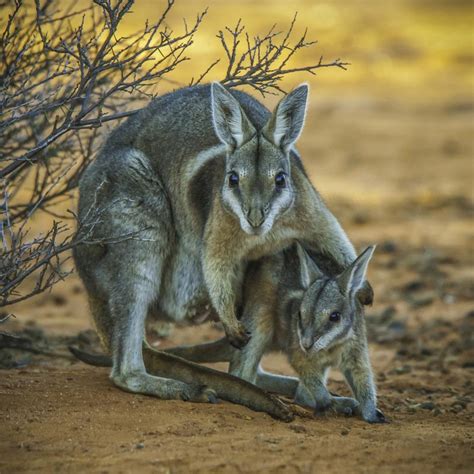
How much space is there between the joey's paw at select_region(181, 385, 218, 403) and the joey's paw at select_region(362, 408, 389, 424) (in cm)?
85

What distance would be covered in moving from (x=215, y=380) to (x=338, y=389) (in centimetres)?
122

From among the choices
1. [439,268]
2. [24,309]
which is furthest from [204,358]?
[439,268]

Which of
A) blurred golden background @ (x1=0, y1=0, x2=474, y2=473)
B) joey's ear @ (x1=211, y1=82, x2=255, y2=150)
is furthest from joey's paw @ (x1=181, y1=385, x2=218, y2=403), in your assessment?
joey's ear @ (x1=211, y1=82, x2=255, y2=150)

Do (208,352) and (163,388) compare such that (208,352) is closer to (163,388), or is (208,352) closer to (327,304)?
(163,388)

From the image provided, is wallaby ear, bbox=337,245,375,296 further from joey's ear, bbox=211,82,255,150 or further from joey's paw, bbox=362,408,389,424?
joey's ear, bbox=211,82,255,150

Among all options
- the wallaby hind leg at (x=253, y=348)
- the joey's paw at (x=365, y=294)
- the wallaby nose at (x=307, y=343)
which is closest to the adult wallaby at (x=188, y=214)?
the wallaby hind leg at (x=253, y=348)

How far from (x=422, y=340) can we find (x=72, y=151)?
3.06m

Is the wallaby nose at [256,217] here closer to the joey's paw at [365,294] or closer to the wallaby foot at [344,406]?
the joey's paw at [365,294]

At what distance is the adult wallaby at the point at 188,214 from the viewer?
225 inches

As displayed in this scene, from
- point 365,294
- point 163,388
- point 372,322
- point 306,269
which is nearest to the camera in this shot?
point 163,388

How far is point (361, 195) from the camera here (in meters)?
13.7

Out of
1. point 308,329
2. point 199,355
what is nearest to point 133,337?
point 199,355

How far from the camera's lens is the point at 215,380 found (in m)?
5.70

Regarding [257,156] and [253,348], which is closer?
[257,156]
